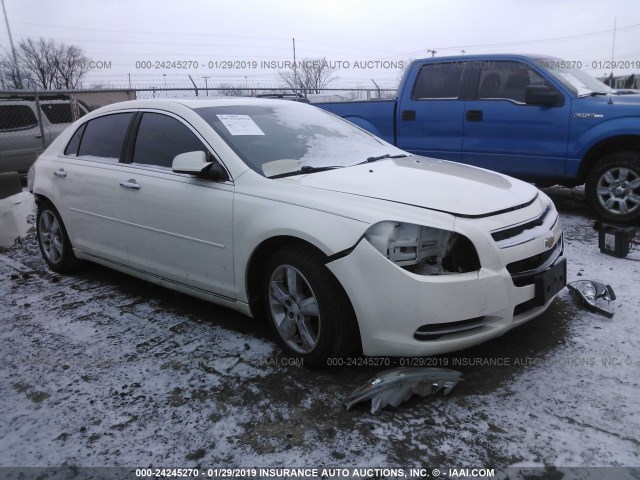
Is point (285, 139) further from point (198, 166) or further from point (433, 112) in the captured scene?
point (433, 112)

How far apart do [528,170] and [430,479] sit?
4.80 meters

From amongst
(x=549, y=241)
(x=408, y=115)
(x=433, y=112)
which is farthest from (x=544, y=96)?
(x=549, y=241)

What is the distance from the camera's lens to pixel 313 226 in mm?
2738

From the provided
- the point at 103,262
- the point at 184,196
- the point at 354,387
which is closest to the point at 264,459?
the point at 354,387

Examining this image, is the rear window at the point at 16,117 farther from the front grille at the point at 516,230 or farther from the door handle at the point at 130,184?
the front grille at the point at 516,230

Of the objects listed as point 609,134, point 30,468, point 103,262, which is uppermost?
point 609,134

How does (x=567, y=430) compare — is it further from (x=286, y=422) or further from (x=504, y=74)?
(x=504, y=74)

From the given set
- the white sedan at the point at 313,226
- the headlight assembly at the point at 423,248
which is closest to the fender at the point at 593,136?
the white sedan at the point at 313,226

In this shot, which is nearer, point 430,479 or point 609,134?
point 430,479

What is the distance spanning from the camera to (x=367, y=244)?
2.56 metres

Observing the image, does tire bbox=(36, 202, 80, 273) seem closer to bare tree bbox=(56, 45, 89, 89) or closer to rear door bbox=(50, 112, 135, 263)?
rear door bbox=(50, 112, 135, 263)

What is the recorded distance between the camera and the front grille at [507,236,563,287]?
270 cm

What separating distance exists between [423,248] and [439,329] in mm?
412

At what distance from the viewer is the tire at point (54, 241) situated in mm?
4645
